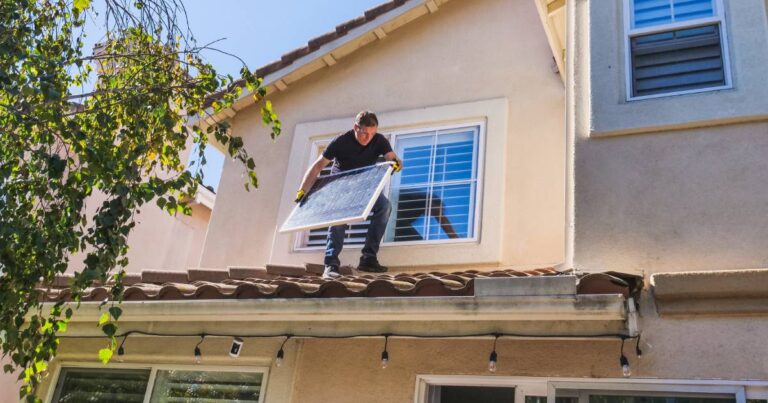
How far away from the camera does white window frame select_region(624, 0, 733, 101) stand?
593 centimetres

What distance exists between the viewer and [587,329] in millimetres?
5031

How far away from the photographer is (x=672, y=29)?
639 centimetres

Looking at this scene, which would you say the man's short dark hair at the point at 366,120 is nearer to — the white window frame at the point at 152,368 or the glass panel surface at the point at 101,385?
the white window frame at the point at 152,368

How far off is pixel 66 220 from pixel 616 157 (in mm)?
3809

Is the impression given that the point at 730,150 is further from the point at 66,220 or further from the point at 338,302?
the point at 66,220

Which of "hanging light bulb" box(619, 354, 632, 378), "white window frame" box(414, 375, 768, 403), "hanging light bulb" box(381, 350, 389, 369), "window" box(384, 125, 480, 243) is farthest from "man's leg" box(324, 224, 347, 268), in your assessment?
"hanging light bulb" box(619, 354, 632, 378)

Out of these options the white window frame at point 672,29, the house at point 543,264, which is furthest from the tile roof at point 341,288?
the white window frame at point 672,29

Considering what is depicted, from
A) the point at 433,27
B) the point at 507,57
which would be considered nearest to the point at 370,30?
the point at 433,27

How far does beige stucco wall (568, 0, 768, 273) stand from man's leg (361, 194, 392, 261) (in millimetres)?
2029

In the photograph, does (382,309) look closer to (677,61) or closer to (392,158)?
(392,158)

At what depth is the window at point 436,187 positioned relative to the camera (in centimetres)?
791

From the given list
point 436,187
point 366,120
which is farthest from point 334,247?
point 436,187

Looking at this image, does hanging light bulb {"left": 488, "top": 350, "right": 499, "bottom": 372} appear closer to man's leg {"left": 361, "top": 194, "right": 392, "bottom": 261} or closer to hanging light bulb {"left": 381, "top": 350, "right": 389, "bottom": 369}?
hanging light bulb {"left": 381, "top": 350, "right": 389, "bottom": 369}

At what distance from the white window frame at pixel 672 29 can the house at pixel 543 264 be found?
0.02m
